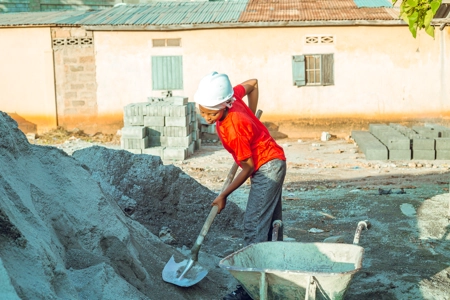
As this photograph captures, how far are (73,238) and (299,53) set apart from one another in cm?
1226

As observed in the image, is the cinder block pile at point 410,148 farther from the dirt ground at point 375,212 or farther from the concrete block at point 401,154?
the dirt ground at point 375,212

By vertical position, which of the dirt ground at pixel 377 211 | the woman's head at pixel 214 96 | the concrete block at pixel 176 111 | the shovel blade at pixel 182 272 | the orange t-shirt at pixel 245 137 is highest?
the woman's head at pixel 214 96

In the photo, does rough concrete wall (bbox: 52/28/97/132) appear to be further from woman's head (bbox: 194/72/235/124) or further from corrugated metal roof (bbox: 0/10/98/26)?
woman's head (bbox: 194/72/235/124)

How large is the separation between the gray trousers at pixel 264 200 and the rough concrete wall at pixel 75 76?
12293mm

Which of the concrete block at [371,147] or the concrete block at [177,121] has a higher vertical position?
the concrete block at [177,121]

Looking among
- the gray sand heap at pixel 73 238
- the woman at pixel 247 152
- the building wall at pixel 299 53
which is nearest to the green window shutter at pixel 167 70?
the building wall at pixel 299 53

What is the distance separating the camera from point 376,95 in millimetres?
15539

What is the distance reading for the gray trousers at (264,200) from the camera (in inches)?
179

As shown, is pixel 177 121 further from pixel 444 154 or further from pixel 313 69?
pixel 444 154

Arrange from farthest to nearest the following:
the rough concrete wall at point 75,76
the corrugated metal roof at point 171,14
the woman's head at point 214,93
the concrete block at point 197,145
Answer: the rough concrete wall at point 75,76
the corrugated metal roof at point 171,14
the concrete block at point 197,145
the woman's head at point 214,93

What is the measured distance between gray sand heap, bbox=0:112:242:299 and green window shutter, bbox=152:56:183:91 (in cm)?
969

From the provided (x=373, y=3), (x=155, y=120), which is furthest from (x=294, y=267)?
(x=373, y=3)

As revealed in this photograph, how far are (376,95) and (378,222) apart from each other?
9.31 meters

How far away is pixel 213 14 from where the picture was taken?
640 inches
